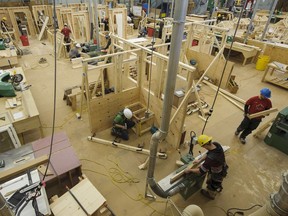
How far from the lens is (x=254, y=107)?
467cm

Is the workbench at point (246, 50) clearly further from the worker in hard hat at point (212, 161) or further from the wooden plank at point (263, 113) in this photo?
the worker in hard hat at point (212, 161)

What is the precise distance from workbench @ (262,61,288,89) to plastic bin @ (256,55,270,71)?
1.61 ft

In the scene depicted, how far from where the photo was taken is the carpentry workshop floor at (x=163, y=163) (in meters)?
3.71

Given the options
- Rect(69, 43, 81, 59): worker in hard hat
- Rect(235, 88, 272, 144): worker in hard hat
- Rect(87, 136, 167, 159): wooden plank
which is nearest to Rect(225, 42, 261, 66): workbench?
Rect(235, 88, 272, 144): worker in hard hat

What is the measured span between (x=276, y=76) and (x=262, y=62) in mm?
916

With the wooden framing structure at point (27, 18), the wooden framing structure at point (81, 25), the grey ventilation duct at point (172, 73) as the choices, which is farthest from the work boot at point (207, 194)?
the wooden framing structure at point (27, 18)

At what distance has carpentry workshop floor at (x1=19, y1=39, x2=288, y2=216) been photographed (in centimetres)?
371

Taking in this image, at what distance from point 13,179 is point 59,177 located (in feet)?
2.08

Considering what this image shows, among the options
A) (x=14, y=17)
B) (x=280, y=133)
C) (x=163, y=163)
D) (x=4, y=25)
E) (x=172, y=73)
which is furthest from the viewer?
(x=14, y=17)

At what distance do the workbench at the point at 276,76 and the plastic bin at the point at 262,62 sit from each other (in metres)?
0.49

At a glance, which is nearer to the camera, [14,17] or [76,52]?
[76,52]

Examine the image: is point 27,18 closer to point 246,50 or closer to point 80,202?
point 246,50

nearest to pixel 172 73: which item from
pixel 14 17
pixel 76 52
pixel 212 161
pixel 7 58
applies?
pixel 212 161

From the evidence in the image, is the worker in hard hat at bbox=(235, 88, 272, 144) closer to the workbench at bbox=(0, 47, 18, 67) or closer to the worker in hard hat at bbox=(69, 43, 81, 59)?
the worker in hard hat at bbox=(69, 43, 81, 59)
